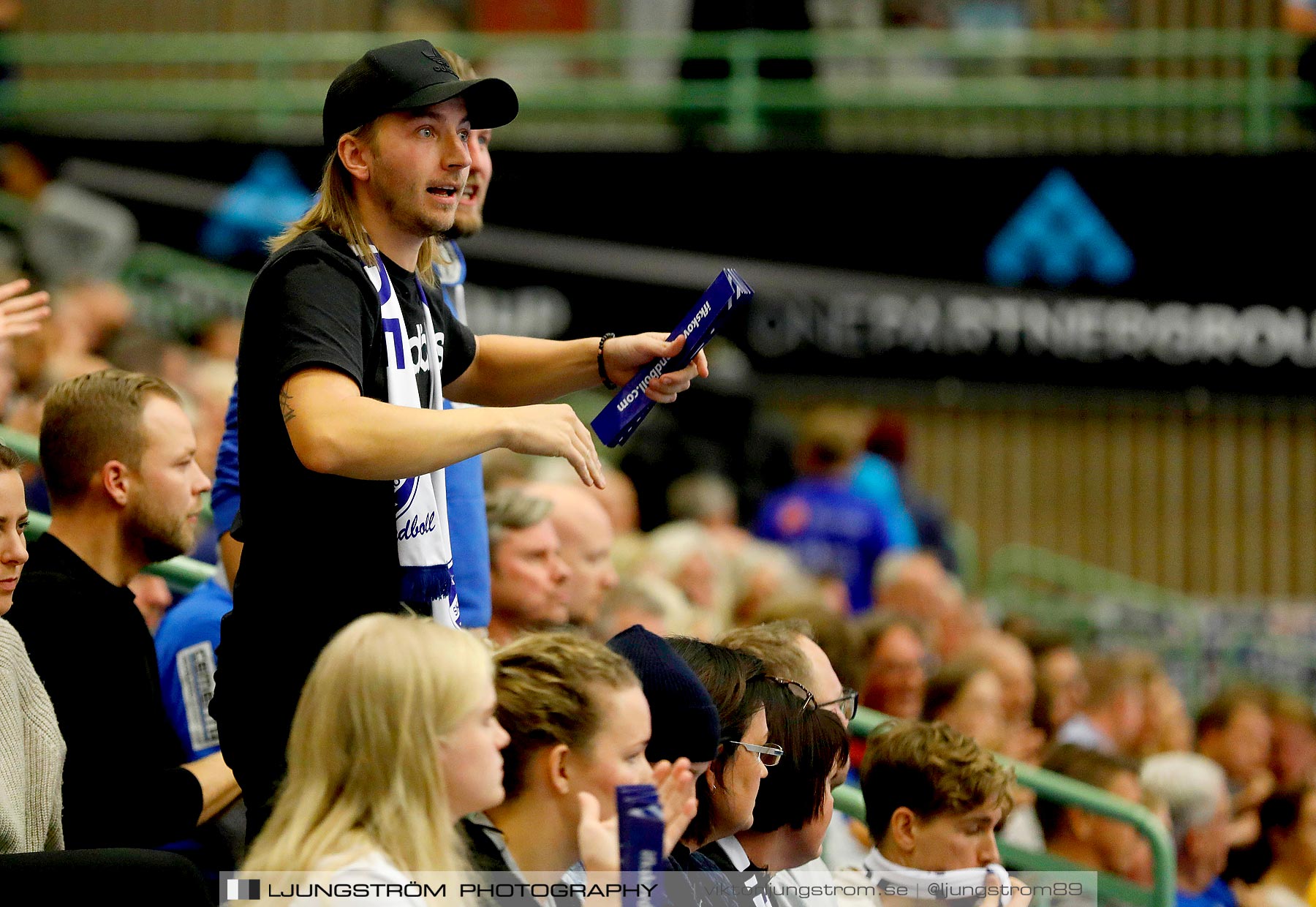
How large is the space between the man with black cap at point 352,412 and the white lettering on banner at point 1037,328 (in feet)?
27.5

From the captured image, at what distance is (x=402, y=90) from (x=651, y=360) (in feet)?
2.11

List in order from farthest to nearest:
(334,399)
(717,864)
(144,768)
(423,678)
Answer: (144,768), (717,864), (334,399), (423,678)

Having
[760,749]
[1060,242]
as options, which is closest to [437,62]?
[760,749]

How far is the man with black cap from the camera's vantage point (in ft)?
8.09

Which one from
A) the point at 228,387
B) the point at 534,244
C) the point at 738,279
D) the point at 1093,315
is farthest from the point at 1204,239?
the point at 738,279

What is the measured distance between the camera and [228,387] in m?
5.53

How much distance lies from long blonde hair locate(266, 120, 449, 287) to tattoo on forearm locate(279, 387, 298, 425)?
0.31 meters

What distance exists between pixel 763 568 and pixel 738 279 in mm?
4147

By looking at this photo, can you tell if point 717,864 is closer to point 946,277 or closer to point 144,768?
point 144,768

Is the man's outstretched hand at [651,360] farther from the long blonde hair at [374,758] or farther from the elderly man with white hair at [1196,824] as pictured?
the elderly man with white hair at [1196,824]

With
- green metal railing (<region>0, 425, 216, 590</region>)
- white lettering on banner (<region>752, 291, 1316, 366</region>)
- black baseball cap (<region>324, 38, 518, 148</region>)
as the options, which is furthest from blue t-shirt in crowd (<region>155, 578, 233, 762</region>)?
white lettering on banner (<region>752, 291, 1316, 366</region>)

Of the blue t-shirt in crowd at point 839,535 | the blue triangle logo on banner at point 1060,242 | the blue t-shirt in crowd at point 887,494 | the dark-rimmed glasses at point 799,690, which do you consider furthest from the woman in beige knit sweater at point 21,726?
the blue triangle logo on banner at point 1060,242

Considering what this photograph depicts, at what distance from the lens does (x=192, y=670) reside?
3727 mm

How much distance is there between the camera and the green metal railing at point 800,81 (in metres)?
11.1
